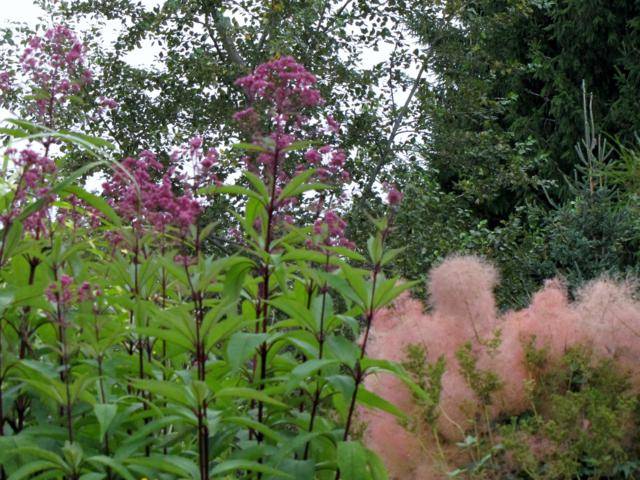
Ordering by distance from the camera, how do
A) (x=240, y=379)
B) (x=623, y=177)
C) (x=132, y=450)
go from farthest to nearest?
(x=623, y=177) < (x=240, y=379) < (x=132, y=450)

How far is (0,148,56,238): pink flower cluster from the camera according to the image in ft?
7.89

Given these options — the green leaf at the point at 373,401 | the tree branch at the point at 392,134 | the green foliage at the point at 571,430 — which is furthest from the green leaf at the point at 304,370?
the tree branch at the point at 392,134

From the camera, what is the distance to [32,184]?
2475 mm

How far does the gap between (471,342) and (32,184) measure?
1.22 meters

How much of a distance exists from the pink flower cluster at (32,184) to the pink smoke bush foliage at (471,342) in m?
0.99

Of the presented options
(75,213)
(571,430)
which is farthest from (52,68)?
(571,430)

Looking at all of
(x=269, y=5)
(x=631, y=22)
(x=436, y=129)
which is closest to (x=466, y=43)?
(x=436, y=129)

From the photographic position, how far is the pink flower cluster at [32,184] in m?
2.40

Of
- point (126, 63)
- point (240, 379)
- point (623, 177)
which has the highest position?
point (126, 63)

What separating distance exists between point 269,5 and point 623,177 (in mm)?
4205

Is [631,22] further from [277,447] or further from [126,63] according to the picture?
[277,447]

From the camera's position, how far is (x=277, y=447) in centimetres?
245

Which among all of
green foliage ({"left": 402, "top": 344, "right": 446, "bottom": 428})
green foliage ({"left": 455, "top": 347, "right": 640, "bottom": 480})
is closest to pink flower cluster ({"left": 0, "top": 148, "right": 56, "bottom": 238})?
green foliage ({"left": 402, "top": 344, "right": 446, "bottom": 428})

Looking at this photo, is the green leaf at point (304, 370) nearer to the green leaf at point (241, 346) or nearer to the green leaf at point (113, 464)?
the green leaf at point (241, 346)
